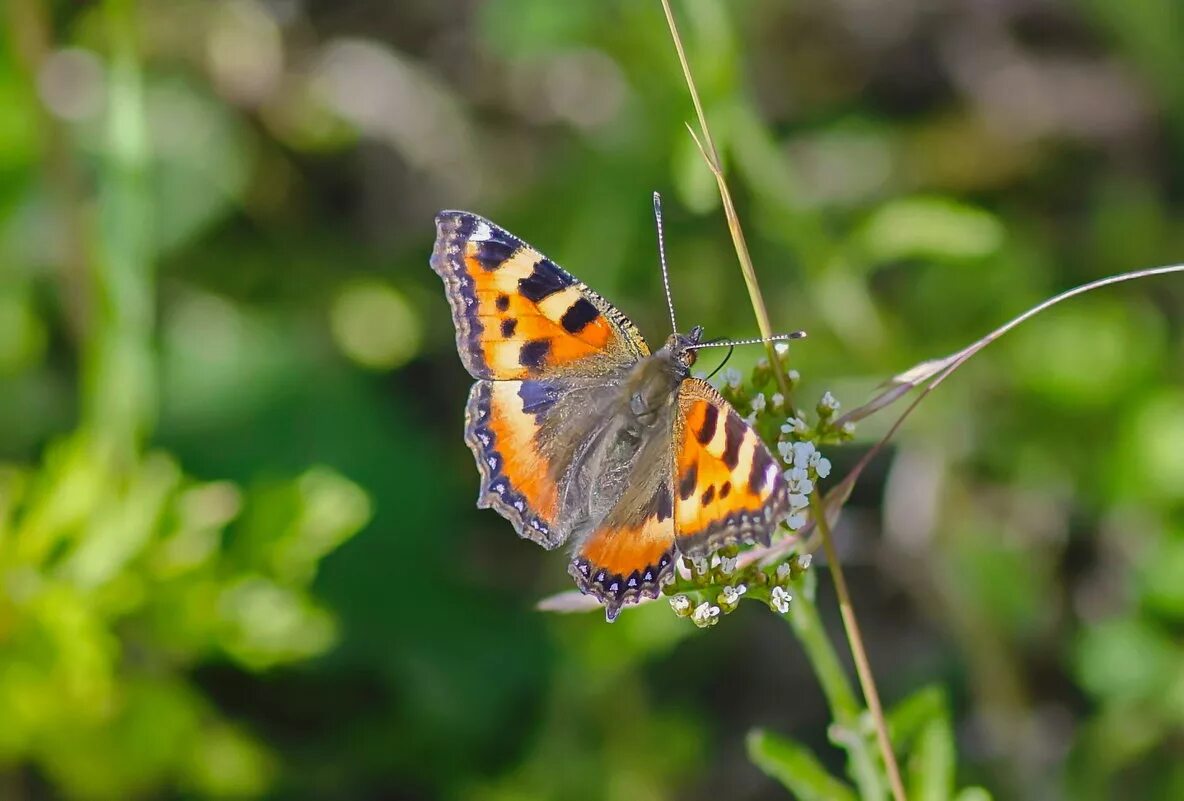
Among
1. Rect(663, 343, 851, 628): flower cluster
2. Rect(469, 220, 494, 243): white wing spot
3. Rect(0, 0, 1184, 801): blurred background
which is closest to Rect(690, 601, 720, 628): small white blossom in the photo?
Rect(663, 343, 851, 628): flower cluster

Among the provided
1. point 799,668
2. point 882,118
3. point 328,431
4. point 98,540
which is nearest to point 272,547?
point 98,540

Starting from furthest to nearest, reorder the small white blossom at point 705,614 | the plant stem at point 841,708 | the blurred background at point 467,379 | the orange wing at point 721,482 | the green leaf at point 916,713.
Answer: the blurred background at point 467,379
the green leaf at point 916,713
the plant stem at point 841,708
the small white blossom at point 705,614
the orange wing at point 721,482

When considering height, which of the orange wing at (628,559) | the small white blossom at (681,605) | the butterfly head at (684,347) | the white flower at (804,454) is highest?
the butterfly head at (684,347)

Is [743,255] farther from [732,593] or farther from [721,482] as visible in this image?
[732,593]

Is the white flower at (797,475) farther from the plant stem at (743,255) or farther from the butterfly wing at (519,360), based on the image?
the butterfly wing at (519,360)

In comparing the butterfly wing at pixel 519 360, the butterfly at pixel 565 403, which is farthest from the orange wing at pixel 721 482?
the butterfly wing at pixel 519 360
